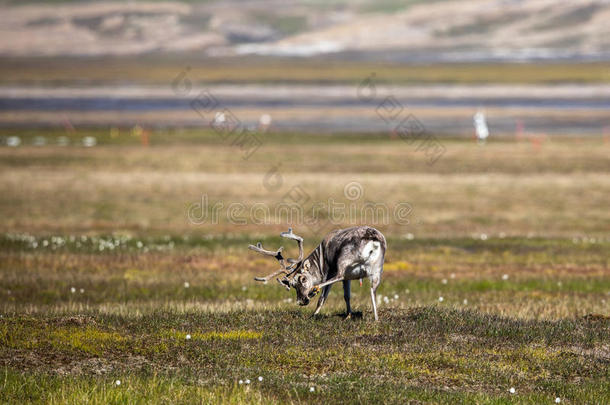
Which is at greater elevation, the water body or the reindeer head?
the water body

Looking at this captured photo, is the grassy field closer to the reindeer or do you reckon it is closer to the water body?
the reindeer

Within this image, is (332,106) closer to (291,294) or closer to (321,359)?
(291,294)

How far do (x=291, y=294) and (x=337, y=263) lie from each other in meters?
8.48

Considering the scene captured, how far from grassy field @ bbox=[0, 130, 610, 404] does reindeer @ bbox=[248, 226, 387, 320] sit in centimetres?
87

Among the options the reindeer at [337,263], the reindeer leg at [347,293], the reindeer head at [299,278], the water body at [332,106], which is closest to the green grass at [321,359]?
the reindeer leg at [347,293]

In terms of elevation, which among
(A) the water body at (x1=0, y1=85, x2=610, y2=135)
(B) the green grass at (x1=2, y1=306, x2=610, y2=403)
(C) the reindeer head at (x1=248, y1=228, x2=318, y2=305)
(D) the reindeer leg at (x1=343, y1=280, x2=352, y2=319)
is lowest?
(B) the green grass at (x1=2, y1=306, x2=610, y2=403)

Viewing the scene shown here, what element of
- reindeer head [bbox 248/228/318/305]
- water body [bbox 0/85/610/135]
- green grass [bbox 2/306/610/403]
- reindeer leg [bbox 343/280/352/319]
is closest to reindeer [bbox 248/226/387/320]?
reindeer head [bbox 248/228/318/305]

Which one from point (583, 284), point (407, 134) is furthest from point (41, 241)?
point (407, 134)

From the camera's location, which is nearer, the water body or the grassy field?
the grassy field

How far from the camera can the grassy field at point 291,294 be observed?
14.6m

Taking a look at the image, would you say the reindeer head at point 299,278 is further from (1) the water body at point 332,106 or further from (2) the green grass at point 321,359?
(1) the water body at point 332,106

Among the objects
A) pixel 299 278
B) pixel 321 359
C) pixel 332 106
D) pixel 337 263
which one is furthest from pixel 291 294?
pixel 332 106

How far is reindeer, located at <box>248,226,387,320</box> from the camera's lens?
55.8ft

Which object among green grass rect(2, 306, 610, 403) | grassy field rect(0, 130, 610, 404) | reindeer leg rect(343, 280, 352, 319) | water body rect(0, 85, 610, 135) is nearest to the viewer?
green grass rect(2, 306, 610, 403)
